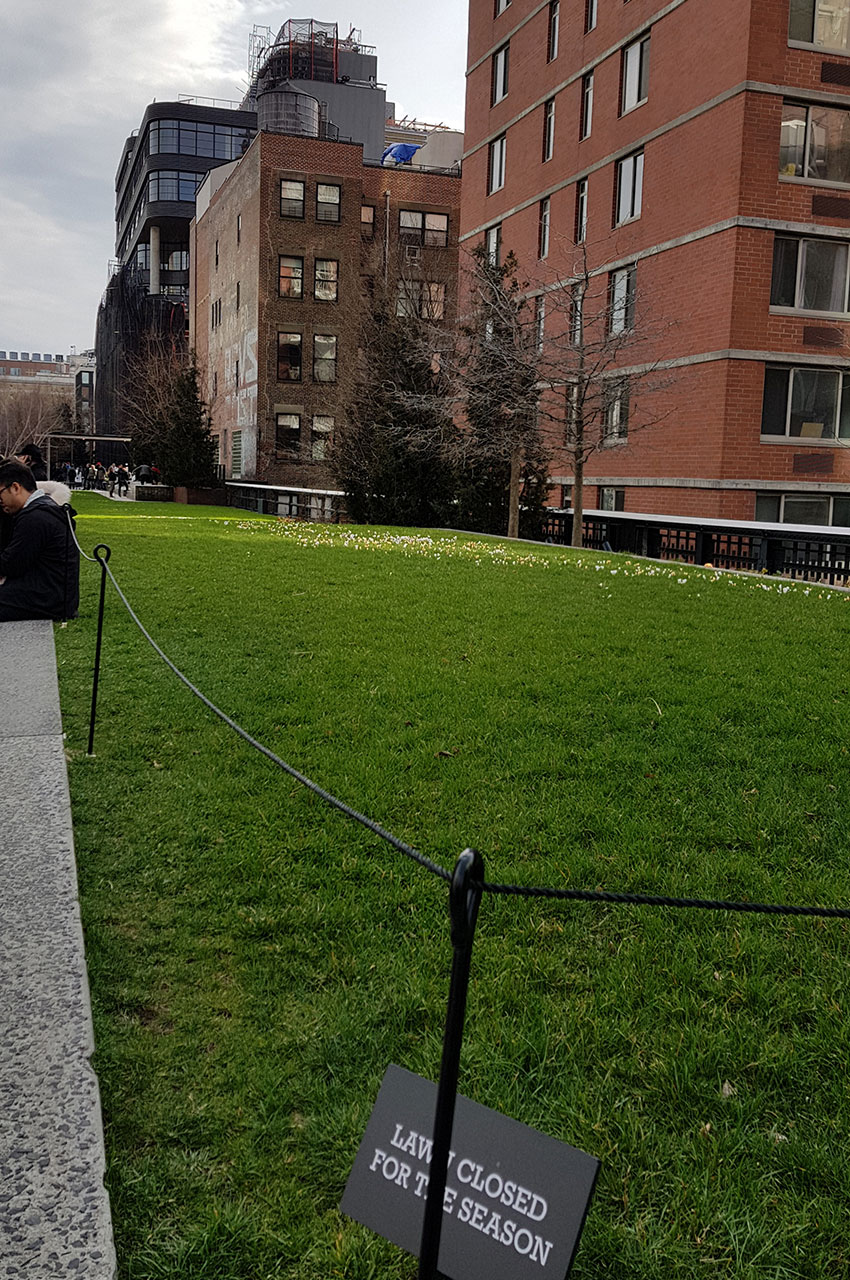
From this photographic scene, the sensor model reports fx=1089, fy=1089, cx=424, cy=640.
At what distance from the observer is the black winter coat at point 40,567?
952 centimetres

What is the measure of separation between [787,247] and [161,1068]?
2593 cm

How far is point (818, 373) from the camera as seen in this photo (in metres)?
25.8

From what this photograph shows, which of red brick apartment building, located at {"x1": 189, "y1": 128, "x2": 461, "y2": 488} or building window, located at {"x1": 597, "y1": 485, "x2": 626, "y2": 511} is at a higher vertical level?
red brick apartment building, located at {"x1": 189, "y1": 128, "x2": 461, "y2": 488}

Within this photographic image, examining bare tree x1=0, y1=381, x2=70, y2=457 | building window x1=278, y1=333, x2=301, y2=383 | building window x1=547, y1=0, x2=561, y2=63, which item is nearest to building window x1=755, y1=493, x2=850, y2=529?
building window x1=547, y1=0, x2=561, y2=63

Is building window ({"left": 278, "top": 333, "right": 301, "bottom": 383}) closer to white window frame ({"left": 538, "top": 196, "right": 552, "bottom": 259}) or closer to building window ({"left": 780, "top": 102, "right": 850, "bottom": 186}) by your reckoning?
white window frame ({"left": 538, "top": 196, "right": 552, "bottom": 259})

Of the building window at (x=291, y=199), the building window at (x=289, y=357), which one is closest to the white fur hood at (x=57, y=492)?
the building window at (x=289, y=357)

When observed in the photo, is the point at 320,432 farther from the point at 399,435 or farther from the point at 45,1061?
the point at 45,1061

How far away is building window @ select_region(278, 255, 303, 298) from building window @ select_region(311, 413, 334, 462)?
18.2ft

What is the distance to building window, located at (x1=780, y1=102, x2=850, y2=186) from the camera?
24750 mm

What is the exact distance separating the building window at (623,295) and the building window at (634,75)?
4196 millimetres

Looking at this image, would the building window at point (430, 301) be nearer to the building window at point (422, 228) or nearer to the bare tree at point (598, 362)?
the building window at point (422, 228)

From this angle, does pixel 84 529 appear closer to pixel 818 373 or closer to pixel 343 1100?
pixel 818 373

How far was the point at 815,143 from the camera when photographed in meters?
25.0

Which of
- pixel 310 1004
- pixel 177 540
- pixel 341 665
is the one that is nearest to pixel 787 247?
pixel 177 540
